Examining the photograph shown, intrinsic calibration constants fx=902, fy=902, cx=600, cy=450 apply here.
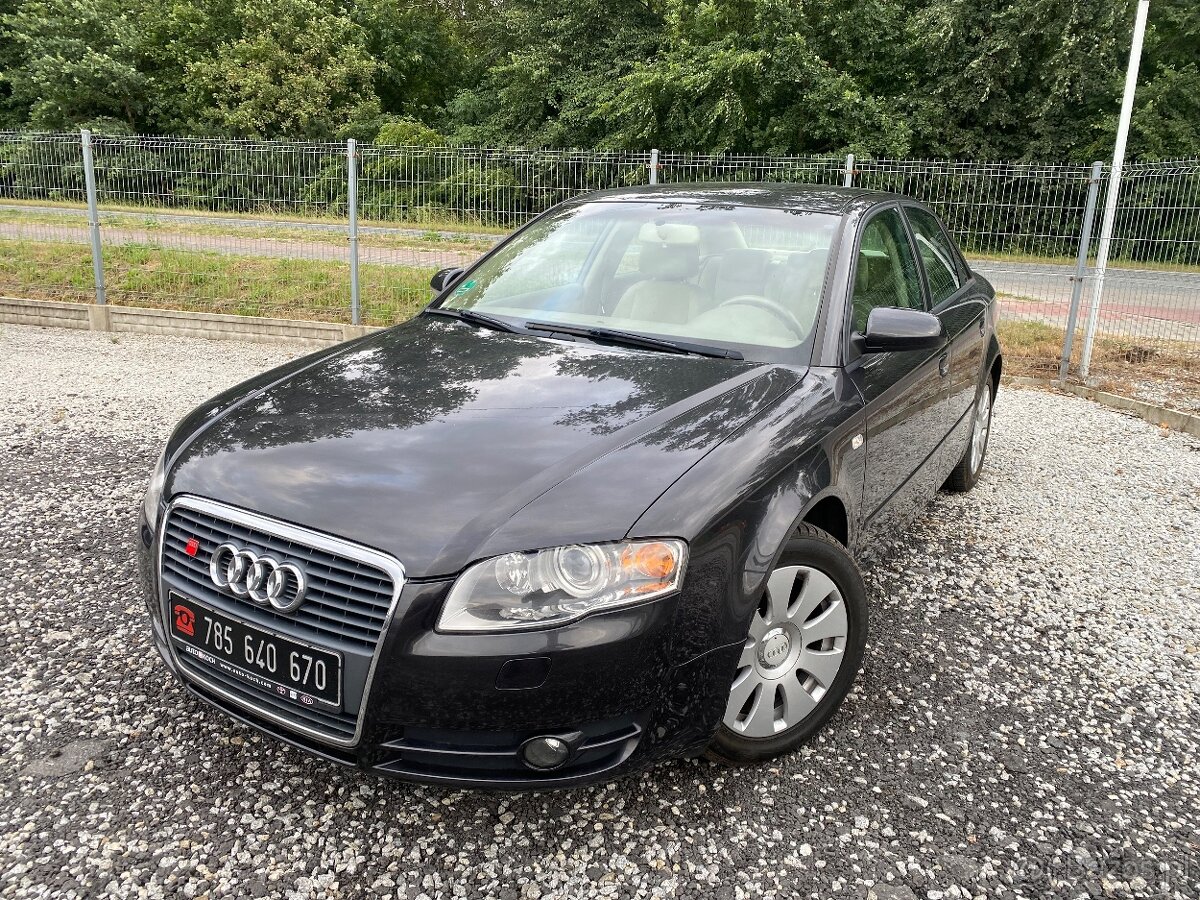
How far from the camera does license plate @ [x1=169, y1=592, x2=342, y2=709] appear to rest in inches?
84.8

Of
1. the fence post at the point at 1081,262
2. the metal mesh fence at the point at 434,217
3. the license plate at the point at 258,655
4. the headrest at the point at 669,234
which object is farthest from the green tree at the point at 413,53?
the license plate at the point at 258,655

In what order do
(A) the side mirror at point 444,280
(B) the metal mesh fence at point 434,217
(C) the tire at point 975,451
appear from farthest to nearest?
(B) the metal mesh fence at point 434,217, (C) the tire at point 975,451, (A) the side mirror at point 444,280

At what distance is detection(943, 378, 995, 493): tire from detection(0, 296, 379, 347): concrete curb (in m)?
6.27

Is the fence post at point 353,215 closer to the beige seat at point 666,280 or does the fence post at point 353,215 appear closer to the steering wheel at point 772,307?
the beige seat at point 666,280

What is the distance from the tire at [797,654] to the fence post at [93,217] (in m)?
10.0

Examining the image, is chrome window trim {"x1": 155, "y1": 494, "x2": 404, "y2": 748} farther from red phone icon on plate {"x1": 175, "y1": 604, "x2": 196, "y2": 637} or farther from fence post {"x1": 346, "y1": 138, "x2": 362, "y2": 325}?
fence post {"x1": 346, "y1": 138, "x2": 362, "y2": 325}

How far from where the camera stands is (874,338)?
3.13 meters

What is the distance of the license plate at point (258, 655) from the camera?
215 cm

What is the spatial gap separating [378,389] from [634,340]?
0.94m

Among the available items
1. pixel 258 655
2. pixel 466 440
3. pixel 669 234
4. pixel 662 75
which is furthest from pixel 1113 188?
pixel 662 75

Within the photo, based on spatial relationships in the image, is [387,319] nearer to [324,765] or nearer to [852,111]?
[324,765]

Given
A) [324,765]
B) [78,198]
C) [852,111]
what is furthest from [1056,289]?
[852,111]

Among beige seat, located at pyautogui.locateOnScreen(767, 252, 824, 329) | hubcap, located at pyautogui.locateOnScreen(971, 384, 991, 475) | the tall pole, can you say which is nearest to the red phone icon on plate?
beige seat, located at pyautogui.locateOnScreen(767, 252, 824, 329)

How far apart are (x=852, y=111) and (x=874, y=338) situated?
815 inches
